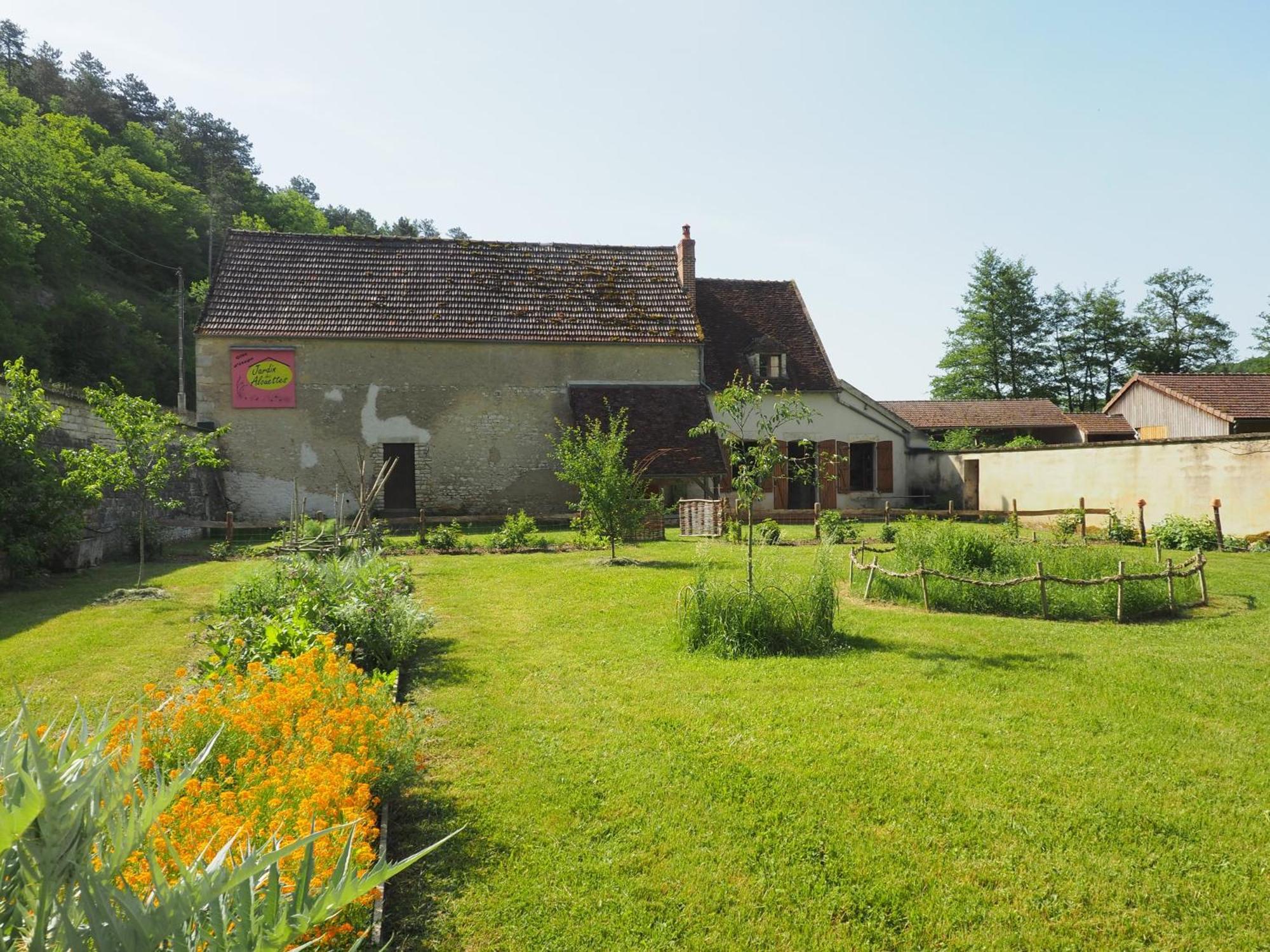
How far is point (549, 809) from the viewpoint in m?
4.67

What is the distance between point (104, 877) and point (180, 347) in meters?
38.0

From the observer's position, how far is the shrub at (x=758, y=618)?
8.14m

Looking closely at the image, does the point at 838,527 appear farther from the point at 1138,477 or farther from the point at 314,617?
the point at 314,617

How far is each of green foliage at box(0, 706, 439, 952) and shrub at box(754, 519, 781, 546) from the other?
14685mm

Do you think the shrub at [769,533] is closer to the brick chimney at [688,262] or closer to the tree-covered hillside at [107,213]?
the brick chimney at [688,262]

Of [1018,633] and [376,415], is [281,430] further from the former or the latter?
[1018,633]

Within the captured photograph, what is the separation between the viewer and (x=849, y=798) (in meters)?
4.77

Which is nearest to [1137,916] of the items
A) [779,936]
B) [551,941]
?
[779,936]

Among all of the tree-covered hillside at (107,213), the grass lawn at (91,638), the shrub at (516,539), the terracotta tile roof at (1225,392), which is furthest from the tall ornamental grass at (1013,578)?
the tree-covered hillside at (107,213)

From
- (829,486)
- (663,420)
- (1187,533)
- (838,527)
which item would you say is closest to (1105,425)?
(829,486)

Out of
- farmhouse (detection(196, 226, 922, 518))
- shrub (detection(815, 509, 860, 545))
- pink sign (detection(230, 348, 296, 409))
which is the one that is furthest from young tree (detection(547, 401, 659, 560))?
pink sign (detection(230, 348, 296, 409))

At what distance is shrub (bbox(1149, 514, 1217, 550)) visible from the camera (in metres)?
15.6

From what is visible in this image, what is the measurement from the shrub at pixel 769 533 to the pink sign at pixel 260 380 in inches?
516

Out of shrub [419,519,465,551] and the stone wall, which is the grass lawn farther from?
the stone wall
